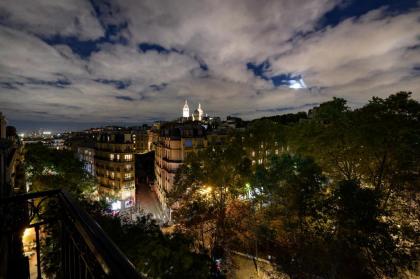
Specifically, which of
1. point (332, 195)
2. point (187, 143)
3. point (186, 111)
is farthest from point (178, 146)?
point (186, 111)

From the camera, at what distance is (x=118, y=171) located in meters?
49.1

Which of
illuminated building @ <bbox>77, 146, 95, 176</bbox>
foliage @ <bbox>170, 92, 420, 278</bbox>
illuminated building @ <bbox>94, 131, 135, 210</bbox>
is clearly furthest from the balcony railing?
illuminated building @ <bbox>77, 146, 95, 176</bbox>

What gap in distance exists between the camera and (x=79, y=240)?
3018 mm

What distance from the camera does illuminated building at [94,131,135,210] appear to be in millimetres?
48344

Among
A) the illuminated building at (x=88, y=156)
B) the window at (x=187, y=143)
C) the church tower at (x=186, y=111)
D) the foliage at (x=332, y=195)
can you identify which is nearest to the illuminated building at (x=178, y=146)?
the window at (x=187, y=143)

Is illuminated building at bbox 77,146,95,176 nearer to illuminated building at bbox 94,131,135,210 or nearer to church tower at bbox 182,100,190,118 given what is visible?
illuminated building at bbox 94,131,135,210

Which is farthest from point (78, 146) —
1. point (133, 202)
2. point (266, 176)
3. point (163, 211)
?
point (266, 176)

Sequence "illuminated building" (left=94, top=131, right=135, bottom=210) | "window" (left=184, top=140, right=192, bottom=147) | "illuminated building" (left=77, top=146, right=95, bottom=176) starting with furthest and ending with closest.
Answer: "illuminated building" (left=77, top=146, right=95, bottom=176) → "illuminated building" (left=94, top=131, right=135, bottom=210) → "window" (left=184, top=140, right=192, bottom=147)

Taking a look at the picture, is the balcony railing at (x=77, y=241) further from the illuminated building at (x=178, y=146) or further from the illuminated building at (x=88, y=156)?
the illuminated building at (x=88, y=156)

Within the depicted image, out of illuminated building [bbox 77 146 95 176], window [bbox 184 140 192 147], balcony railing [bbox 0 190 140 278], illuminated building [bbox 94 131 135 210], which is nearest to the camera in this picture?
balcony railing [bbox 0 190 140 278]

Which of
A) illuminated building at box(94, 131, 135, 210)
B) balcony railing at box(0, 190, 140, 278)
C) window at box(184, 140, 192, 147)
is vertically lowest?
illuminated building at box(94, 131, 135, 210)

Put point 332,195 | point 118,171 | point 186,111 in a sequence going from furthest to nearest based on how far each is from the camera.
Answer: point 186,111, point 118,171, point 332,195

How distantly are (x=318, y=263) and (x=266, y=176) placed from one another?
6221 mm

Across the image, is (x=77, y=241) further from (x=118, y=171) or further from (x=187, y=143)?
(x=118, y=171)
